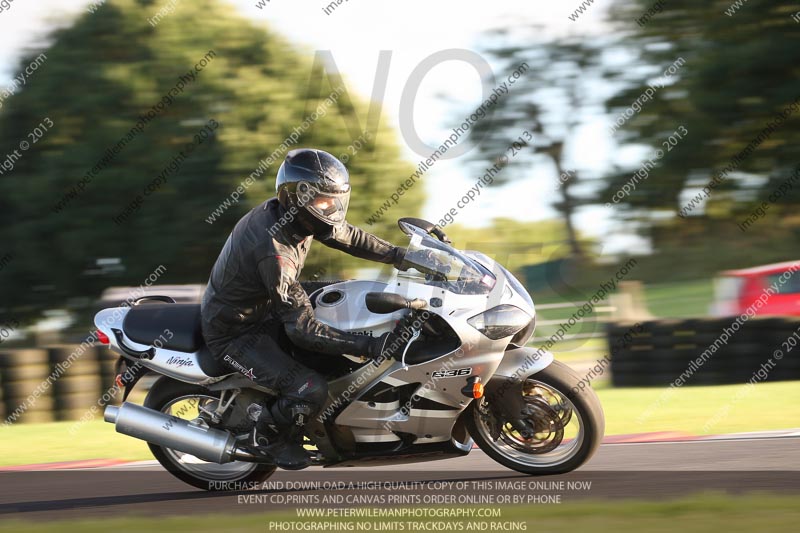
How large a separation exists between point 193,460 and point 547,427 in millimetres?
2266

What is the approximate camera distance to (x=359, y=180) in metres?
27.1

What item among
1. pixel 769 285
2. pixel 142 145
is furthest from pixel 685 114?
pixel 142 145

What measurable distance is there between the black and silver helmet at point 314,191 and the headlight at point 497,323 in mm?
970

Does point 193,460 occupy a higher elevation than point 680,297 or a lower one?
higher

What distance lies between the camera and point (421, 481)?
5.67 m

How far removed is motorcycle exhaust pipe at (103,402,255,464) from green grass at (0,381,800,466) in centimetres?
176

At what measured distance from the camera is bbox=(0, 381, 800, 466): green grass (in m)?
7.61

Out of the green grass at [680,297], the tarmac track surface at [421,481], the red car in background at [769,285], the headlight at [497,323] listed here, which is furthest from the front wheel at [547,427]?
the green grass at [680,297]

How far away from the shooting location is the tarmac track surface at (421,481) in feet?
16.9

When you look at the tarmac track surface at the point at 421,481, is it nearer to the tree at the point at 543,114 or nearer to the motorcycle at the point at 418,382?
the motorcycle at the point at 418,382

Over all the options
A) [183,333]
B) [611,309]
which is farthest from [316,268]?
[183,333]

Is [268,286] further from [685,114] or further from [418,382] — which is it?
[685,114]

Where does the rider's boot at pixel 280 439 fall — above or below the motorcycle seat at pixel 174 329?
below

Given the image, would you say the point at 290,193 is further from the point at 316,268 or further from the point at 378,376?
the point at 316,268
